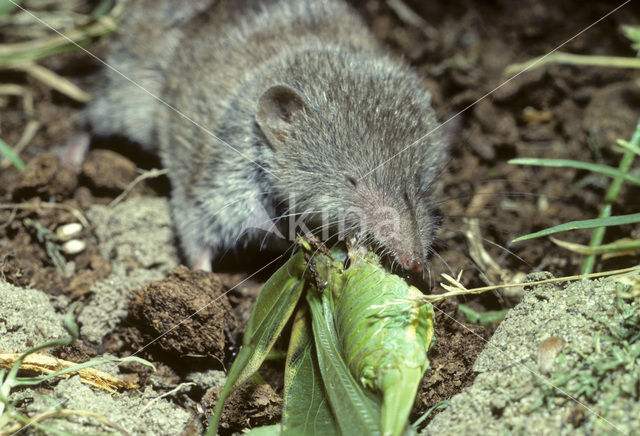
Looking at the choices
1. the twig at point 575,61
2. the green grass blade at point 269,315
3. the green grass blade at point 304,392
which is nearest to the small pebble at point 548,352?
the green grass blade at point 304,392

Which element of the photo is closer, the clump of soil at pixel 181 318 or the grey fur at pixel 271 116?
the clump of soil at pixel 181 318

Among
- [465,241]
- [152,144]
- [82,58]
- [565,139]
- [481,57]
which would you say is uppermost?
[82,58]

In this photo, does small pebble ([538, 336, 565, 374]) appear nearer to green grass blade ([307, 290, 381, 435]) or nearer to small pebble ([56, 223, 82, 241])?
green grass blade ([307, 290, 381, 435])

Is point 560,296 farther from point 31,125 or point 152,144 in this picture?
point 31,125

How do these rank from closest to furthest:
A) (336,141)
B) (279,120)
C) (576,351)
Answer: (576,351)
(336,141)
(279,120)

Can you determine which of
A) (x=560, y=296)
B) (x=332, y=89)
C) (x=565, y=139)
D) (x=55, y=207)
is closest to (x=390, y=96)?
(x=332, y=89)

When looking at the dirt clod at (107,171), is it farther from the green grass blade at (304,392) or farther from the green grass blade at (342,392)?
the green grass blade at (342,392)
